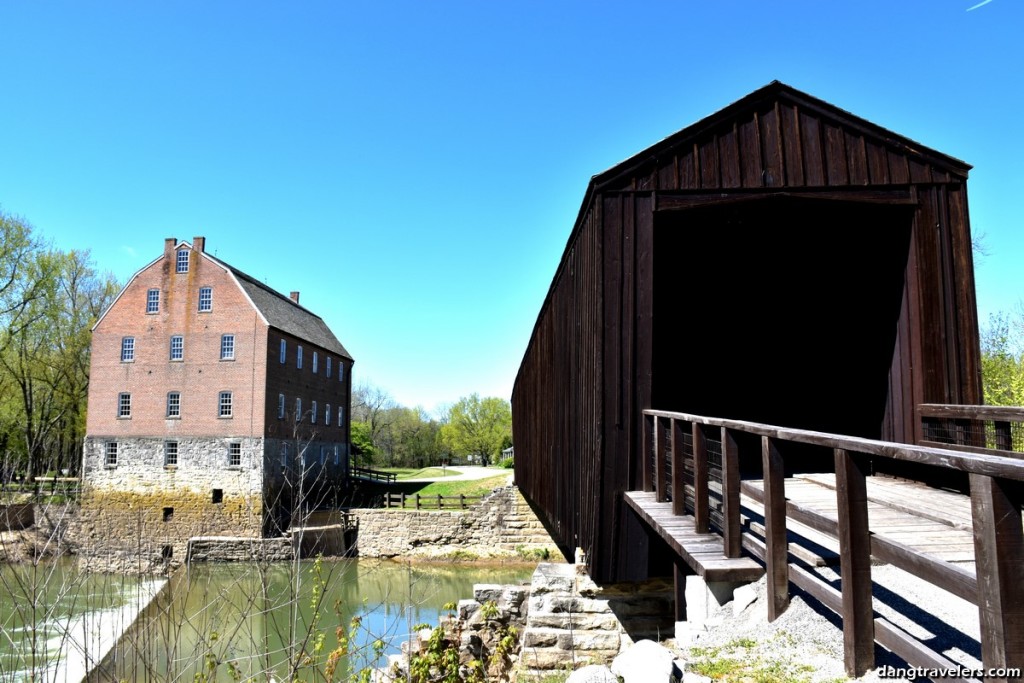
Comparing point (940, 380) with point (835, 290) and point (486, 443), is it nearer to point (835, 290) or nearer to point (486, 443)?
point (835, 290)

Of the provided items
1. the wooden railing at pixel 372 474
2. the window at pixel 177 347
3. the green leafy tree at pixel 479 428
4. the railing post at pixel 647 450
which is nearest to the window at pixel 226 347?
the window at pixel 177 347

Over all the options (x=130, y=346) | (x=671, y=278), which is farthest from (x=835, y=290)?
(x=130, y=346)

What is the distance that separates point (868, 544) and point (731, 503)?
128cm

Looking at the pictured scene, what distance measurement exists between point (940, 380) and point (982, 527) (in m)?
4.93

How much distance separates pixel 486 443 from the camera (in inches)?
2501

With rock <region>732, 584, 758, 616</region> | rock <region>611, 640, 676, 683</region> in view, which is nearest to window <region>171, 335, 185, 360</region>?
rock <region>732, 584, 758, 616</region>

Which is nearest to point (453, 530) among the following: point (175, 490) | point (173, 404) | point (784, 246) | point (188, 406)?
point (175, 490)

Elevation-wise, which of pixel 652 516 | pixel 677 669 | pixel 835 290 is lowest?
pixel 677 669

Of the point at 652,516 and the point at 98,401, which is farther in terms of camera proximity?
the point at 98,401

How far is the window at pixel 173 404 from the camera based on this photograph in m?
30.3

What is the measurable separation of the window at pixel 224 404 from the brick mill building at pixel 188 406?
0.15 ft

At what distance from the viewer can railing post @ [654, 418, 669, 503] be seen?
18.5 ft

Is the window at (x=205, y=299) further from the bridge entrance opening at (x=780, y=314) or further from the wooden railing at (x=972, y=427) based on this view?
the wooden railing at (x=972, y=427)

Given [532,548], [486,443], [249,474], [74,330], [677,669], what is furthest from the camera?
[486,443]
